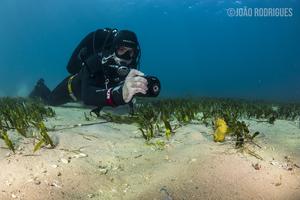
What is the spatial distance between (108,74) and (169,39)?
101660mm

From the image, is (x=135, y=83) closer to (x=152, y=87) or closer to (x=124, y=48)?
(x=152, y=87)

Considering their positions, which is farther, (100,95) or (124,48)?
(124,48)

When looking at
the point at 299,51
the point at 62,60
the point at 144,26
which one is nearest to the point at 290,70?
the point at 299,51

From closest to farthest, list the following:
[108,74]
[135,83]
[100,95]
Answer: [135,83] < [100,95] < [108,74]

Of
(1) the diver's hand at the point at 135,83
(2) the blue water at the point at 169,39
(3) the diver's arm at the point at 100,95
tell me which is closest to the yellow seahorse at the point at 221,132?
(1) the diver's hand at the point at 135,83

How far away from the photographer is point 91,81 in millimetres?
6414

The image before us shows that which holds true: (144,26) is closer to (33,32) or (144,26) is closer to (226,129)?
(33,32)

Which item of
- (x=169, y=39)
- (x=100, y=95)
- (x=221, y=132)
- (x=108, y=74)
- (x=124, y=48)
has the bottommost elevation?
(x=221, y=132)

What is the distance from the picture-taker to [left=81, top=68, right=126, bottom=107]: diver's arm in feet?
17.1

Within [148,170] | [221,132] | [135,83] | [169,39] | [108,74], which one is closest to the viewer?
[148,170]

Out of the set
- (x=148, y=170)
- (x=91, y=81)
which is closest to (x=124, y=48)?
(x=91, y=81)

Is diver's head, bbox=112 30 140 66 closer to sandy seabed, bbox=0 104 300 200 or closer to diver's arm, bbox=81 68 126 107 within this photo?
diver's arm, bbox=81 68 126 107

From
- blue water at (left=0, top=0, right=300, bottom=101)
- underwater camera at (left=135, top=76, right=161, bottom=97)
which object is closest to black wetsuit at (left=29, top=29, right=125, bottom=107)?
underwater camera at (left=135, top=76, right=161, bottom=97)

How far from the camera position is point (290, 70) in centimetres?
9031
